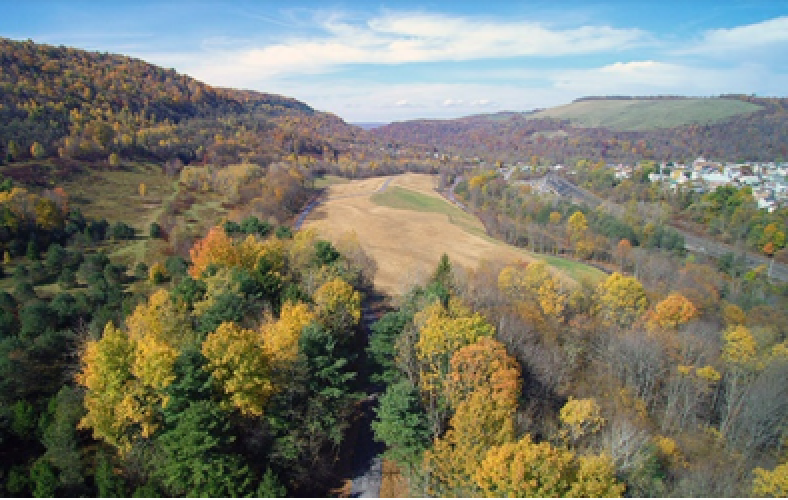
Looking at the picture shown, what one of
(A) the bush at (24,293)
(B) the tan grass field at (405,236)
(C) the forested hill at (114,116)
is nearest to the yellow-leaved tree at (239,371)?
(B) the tan grass field at (405,236)

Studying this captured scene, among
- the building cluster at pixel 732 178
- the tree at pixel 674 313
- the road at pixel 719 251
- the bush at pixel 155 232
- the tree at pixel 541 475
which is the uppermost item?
the building cluster at pixel 732 178

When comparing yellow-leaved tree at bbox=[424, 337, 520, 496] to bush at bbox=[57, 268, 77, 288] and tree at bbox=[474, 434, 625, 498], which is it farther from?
bush at bbox=[57, 268, 77, 288]

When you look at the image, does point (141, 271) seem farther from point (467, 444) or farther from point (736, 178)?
point (736, 178)

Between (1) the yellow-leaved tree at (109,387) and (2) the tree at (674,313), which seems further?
(2) the tree at (674,313)

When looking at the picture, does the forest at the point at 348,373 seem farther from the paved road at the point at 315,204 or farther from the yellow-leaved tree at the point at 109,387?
the paved road at the point at 315,204

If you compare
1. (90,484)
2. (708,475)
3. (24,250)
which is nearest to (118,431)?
(90,484)

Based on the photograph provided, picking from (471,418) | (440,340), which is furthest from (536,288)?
(471,418)

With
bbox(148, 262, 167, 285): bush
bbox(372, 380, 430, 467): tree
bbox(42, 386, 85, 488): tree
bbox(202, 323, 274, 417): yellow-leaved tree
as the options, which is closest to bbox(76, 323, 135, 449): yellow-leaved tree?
bbox(42, 386, 85, 488): tree
